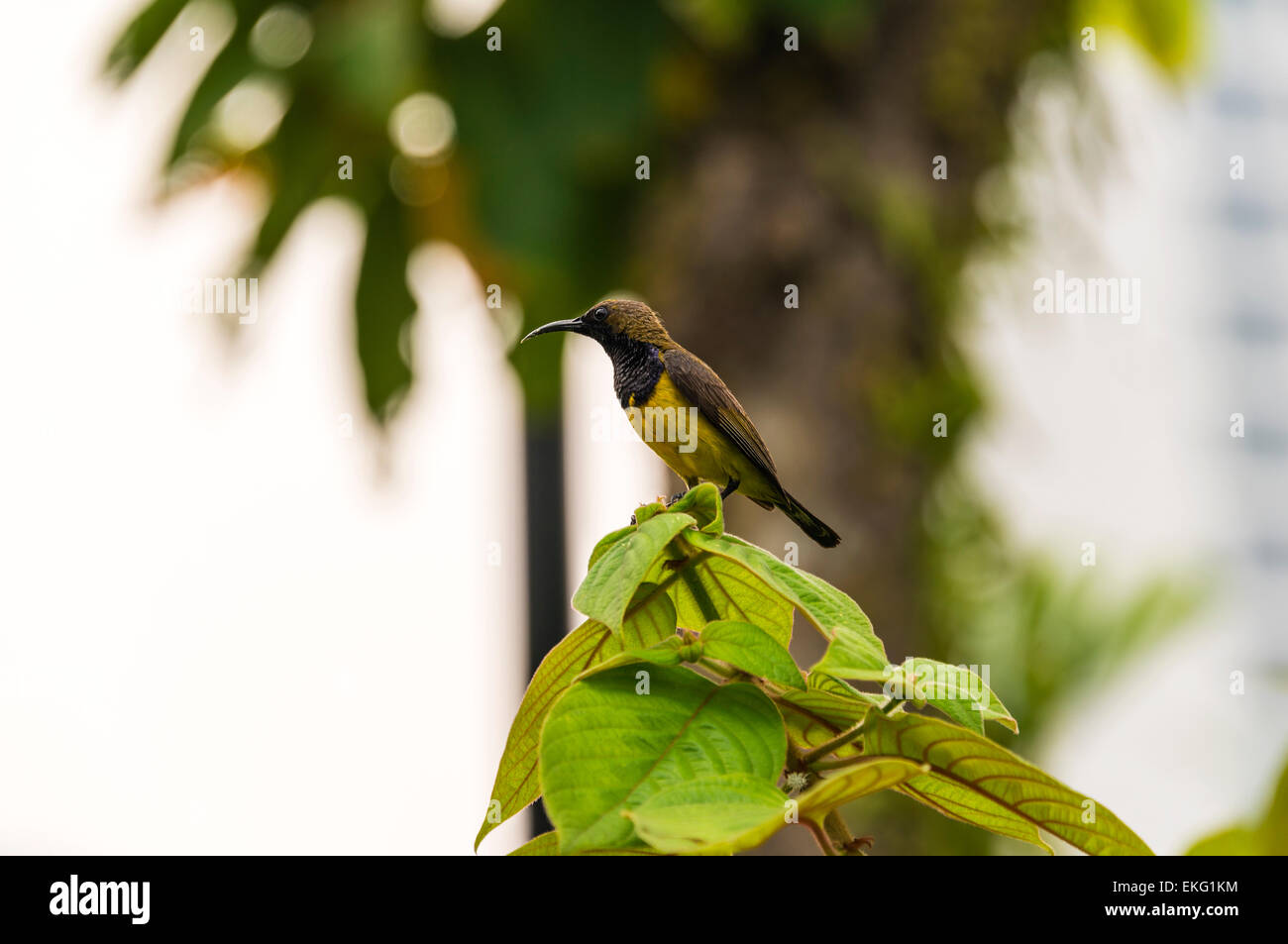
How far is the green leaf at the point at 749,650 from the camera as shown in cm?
90

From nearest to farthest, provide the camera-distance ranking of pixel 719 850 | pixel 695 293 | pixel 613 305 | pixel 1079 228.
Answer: pixel 719 850
pixel 613 305
pixel 695 293
pixel 1079 228

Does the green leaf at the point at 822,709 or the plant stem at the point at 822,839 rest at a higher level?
the green leaf at the point at 822,709

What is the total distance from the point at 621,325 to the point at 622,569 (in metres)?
1.09

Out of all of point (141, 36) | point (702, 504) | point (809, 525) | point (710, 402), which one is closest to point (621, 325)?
point (710, 402)

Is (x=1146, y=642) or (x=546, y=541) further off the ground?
(x=546, y=541)

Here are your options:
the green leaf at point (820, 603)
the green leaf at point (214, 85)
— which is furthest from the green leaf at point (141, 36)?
the green leaf at point (820, 603)

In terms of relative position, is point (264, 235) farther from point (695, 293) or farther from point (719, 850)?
point (719, 850)

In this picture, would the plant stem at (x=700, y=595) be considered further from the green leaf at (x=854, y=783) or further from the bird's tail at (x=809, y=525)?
the bird's tail at (x=809, y=525)

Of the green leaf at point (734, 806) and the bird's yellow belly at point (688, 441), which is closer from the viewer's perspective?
the green leaf at point (734, 806)

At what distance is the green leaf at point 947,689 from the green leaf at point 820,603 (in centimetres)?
2

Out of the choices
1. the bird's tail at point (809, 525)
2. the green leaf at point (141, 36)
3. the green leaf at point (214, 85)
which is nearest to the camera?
the bird's tail at point (809, 525)

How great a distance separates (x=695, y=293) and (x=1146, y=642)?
12.8 ft
